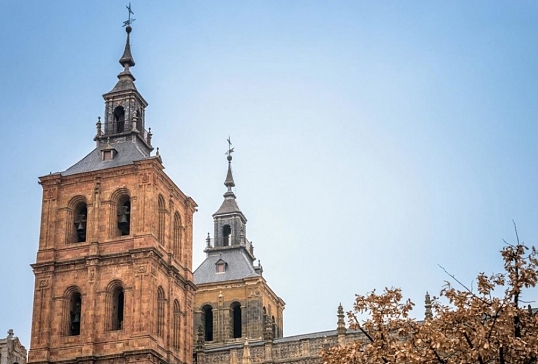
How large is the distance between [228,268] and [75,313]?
642 inches

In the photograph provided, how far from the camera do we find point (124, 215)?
41781 millimetres

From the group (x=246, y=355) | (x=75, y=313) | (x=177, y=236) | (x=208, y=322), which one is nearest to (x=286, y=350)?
(x=246, y=355)

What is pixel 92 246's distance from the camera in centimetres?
4050

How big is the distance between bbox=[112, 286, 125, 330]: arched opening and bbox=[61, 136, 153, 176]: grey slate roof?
6101mm

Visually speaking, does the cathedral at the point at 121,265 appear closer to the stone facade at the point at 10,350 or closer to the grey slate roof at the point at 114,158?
the grey slate roof at the point at 114,158

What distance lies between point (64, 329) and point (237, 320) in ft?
50.9

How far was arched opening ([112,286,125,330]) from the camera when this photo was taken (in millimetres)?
40094

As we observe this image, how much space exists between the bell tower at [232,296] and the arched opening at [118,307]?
8.77m

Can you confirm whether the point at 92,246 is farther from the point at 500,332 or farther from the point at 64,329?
the point at 500,332

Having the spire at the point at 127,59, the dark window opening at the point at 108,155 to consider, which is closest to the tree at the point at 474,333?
the dark window opening at the point at 108,155

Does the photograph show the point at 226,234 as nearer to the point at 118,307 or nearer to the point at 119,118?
the point at 119,118

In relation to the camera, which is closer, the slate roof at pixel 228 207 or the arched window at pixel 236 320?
the arched window at pixel 236 320

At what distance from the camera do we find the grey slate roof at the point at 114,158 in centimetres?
4281

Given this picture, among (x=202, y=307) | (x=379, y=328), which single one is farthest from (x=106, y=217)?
(x=379, y=328)
